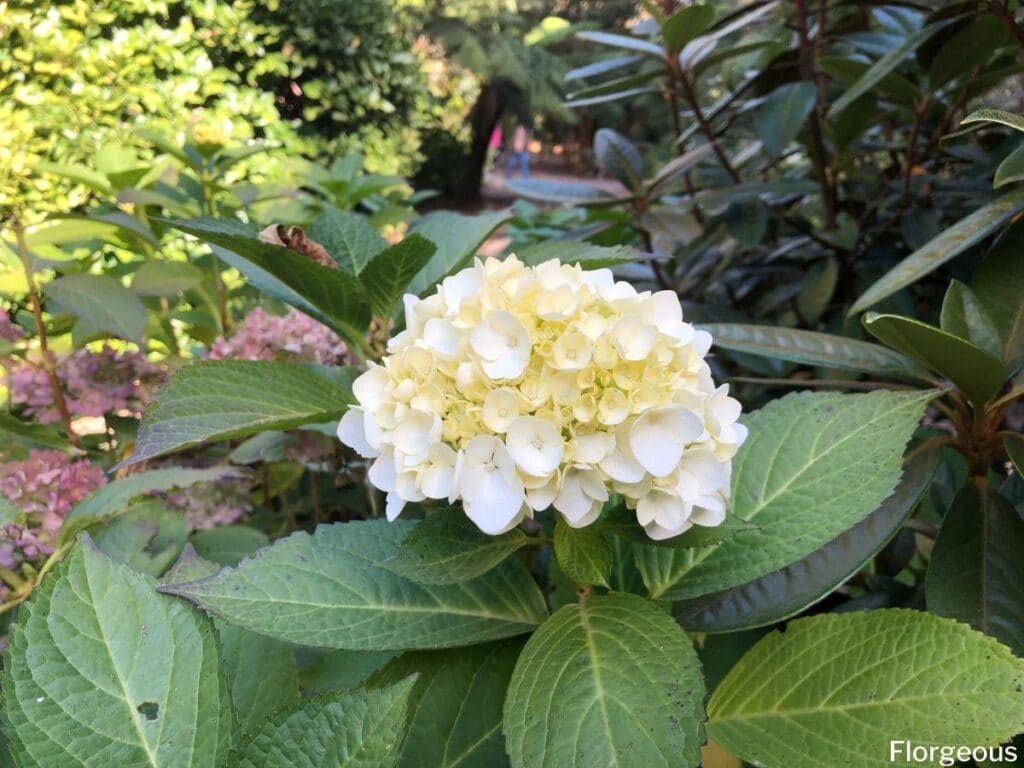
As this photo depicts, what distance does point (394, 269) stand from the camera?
70 centimetres

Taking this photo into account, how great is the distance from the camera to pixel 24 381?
103cm

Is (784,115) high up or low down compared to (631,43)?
down

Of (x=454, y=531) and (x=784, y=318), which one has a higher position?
(x=454, y=531)

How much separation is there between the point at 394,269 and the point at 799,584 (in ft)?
1.61

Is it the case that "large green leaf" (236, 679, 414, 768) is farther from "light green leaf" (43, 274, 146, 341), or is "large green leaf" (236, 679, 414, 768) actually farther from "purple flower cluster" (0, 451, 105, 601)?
"light green leaf" (43, 274, 146, 341)

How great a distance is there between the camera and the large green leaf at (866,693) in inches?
18.8

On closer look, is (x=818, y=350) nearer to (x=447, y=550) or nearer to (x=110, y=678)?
(x=447, y=550)

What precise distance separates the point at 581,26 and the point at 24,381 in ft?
4.16

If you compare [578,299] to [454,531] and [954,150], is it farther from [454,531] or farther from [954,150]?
[954,150]

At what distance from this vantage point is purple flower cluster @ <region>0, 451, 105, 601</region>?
0.78 m

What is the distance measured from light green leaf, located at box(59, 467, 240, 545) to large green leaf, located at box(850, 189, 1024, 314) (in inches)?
29.9

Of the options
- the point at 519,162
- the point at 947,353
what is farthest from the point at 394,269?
the point at 519,162

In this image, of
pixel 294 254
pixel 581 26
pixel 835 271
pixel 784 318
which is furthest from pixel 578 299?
pixel 581 26

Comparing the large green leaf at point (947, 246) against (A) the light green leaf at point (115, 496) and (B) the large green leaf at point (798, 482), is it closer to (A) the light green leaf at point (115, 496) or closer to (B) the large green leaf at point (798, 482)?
(B) the large green leaf at point (798, 482)
